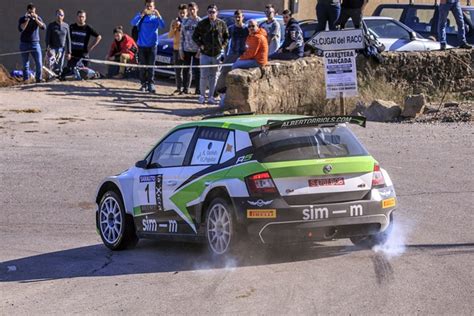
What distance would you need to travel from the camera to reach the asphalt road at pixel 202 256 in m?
8.75

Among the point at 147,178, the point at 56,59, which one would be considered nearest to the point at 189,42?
the point at 56,59

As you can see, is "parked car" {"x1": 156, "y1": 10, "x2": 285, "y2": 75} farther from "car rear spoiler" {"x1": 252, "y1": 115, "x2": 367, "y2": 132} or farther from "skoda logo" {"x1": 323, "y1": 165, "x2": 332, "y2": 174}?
"skoda logo" {"x1": 323, "y1": 165, "x2": 332, "y2": 174}

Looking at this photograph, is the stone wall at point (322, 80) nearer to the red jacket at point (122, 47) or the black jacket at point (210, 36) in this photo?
the black jacket at point (210, 36)

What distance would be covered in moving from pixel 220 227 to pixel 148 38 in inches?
522

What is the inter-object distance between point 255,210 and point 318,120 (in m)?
1.12

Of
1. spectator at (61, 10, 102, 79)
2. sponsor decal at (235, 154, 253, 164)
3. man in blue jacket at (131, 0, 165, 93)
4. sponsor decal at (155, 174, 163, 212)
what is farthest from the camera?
spectator at (61, 10, 102, 79)

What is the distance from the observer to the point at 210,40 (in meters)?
21.7

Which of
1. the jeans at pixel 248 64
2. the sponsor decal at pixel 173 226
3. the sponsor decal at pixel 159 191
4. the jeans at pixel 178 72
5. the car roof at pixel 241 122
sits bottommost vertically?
the jeans at pixel 178 72

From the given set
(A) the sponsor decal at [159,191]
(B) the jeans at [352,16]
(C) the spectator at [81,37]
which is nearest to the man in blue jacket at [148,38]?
(C) the spectator at [81,37]

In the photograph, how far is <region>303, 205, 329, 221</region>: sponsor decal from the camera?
9781 millimetres

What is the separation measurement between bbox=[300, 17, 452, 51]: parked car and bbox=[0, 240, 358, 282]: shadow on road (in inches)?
551

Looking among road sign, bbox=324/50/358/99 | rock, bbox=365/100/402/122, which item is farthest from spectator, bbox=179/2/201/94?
road sign, bbox=324/50/358/99

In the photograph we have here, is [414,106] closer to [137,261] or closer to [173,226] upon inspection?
[173,226]

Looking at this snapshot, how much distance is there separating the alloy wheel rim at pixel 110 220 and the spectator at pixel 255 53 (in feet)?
28.8
